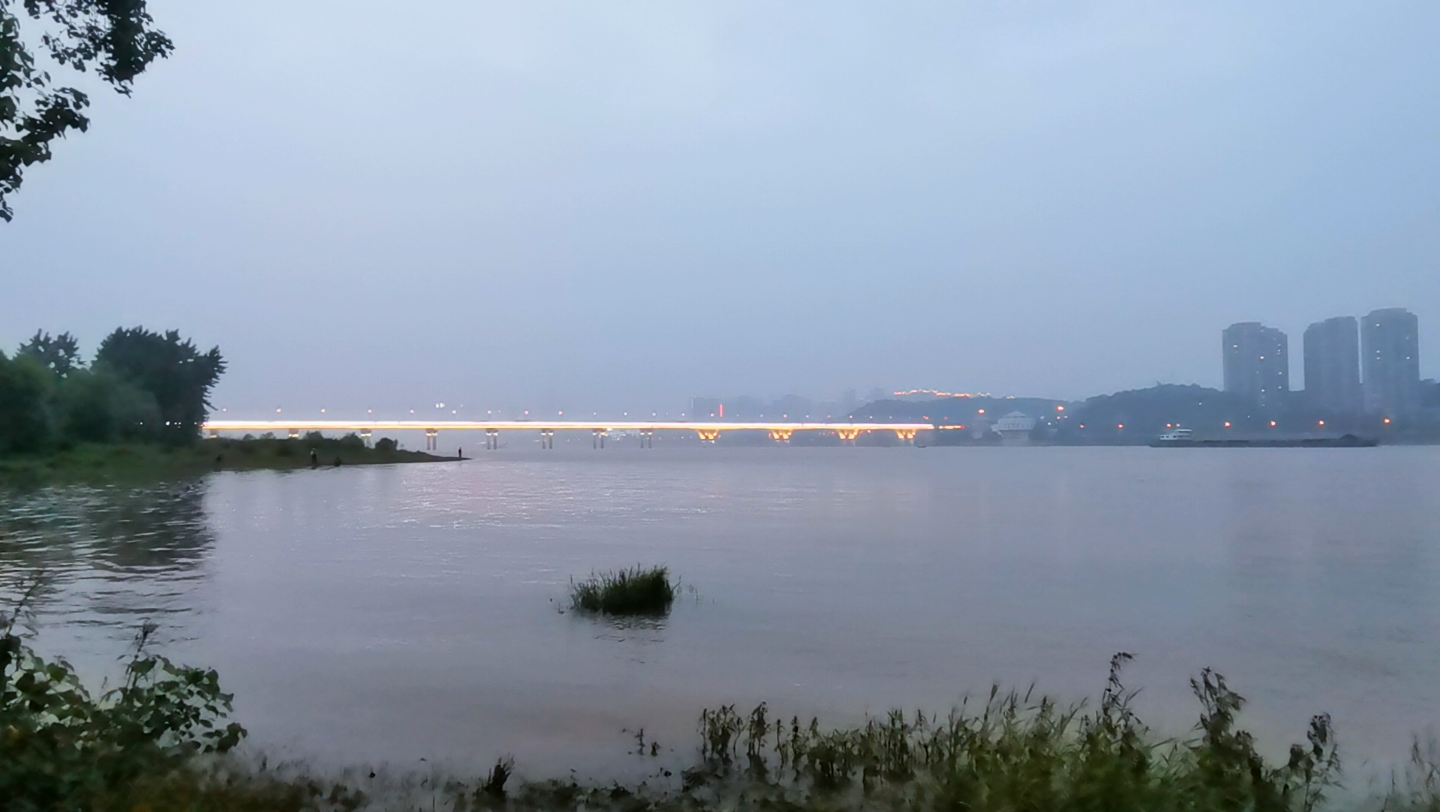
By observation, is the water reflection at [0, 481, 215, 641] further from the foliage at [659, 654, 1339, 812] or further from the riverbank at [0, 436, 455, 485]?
the riverbank at [0, 436, 455, 485]

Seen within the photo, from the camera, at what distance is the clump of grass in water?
14875mm

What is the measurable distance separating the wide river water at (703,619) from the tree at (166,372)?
54571 mm

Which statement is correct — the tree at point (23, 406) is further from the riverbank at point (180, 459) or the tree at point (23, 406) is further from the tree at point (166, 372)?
the tree at point (166, 372)

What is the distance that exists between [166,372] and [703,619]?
82.5 metres

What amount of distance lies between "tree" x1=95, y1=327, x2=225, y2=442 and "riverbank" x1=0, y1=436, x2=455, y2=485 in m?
2.30

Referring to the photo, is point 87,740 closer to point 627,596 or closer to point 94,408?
point 627,596

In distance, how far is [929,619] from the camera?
50.5 ft

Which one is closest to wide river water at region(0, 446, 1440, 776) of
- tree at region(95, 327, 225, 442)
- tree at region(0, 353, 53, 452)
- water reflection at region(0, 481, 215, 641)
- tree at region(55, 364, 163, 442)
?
water reflection at region(0, 481, 215, 641)

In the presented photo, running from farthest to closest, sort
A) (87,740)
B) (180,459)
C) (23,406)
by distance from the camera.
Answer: (180,459)
(23,406)
(87,740)

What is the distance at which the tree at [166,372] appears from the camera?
83344mm

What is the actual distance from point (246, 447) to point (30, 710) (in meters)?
93.6

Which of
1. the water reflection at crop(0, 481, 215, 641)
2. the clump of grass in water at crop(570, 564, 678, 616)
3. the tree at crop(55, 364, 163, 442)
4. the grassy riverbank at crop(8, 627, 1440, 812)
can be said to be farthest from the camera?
the tree at crop(55, 364, 163, 442)

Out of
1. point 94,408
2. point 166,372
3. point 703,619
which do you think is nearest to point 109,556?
point 703,619

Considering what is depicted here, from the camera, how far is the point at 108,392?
6794cm
